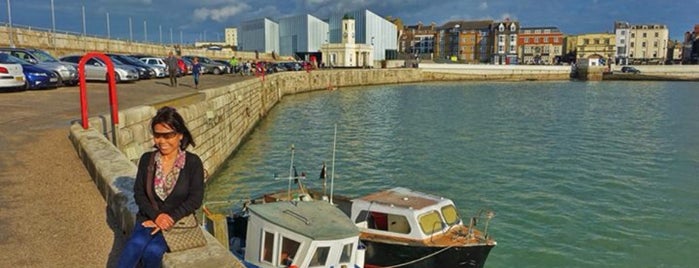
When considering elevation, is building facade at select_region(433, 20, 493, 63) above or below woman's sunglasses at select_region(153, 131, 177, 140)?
above

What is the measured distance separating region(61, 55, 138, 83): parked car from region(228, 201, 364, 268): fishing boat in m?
20.1


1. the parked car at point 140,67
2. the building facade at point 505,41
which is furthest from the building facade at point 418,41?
the parked car at point 140,67

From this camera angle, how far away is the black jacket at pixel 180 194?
482cm

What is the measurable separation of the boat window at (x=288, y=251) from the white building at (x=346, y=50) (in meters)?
98.0

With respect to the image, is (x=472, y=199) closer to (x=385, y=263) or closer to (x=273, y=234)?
(x=385, y=263)

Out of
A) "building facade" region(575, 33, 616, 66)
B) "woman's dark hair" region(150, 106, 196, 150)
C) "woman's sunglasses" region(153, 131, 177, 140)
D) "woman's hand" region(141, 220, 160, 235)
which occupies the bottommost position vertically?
"woman's hand" region(141, 220, 160, 235)

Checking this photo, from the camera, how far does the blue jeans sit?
4.80 m

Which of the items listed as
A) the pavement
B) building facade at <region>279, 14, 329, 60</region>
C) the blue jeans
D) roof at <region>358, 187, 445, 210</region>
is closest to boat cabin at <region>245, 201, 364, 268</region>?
roof at <region>358, 187, 445, 210</region>

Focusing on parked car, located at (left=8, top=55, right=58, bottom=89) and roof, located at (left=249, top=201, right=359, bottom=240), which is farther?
parked car, located at (left=8, top=55, right=58, bottom=89)

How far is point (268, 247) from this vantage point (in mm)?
10227

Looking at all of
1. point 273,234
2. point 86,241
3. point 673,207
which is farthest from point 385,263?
point 673,207

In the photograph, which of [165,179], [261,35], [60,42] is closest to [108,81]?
[165,179]

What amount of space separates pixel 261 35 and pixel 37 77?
100787 millimetres

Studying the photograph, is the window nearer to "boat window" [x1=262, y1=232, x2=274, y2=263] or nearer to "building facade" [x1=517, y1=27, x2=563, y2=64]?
"boat window" [x1=262, y1=232, x2=274, y2=263]
